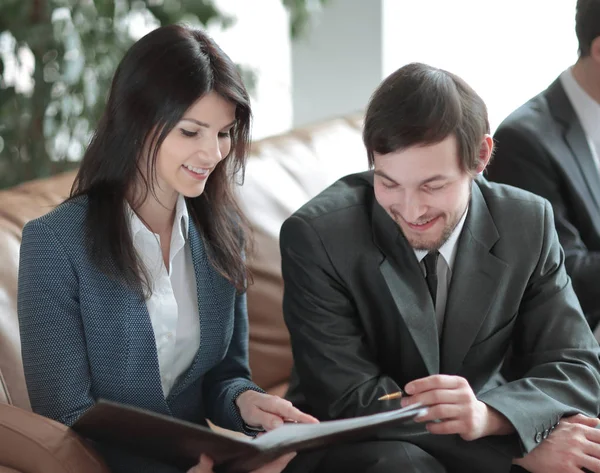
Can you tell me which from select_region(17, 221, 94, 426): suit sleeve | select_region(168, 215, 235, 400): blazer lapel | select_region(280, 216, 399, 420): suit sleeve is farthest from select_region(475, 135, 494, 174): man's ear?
select_region(17, 221, 94, 426): suit sleeve

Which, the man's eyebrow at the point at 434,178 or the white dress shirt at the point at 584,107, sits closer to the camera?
the man's eyebrow at the point at 434,178

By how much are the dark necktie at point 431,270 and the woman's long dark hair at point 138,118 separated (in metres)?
0.45

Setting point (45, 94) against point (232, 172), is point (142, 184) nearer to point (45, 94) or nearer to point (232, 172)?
point (232, 172)

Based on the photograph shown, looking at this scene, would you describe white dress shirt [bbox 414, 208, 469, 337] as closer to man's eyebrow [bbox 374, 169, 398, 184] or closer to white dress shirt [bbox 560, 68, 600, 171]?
man's eyebrow [bbox 374, 169, 398, 184]

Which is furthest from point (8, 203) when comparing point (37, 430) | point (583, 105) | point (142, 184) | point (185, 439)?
point (583, 105)

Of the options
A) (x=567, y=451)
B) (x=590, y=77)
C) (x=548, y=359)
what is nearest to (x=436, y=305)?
(x=548, y=359)

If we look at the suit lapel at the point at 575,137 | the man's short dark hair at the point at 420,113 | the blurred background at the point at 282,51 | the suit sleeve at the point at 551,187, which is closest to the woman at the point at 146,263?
the man's short dark hair at the point at 420,113

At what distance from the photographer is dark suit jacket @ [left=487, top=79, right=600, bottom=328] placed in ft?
7.49

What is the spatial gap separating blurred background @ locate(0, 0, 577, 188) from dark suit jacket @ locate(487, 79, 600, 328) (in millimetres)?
977

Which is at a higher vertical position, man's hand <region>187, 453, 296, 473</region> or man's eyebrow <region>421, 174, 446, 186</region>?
man's eyebrow <region>421, 174, 446, 186</region>

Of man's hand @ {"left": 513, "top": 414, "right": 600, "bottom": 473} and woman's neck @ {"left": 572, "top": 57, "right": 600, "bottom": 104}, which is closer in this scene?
Result: man's hand @ {"left": 513, "top": 414, "right": 600, "bottom": 473}

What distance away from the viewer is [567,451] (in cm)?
167

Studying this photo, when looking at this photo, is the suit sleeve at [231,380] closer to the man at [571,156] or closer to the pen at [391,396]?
the pen at [391,396]

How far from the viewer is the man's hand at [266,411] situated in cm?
162
